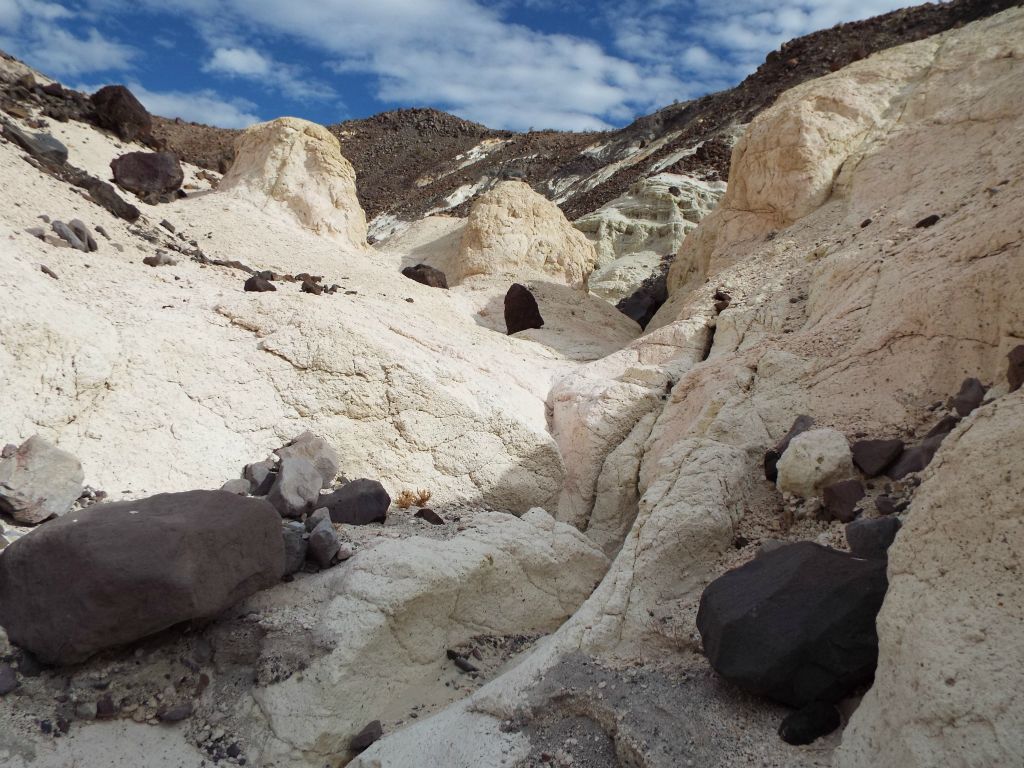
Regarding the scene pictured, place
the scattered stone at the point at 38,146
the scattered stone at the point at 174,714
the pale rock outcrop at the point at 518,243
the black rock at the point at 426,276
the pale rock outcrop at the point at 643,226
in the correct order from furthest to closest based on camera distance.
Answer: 1. the pale rock outcrop at the point at 643,226
2. the pale rock outcrop at the point at 518,243
3. the black rock at the point at 426,276
4. the scattered stone at the point at 38,146
5. the scattered stone at the point at 174,714

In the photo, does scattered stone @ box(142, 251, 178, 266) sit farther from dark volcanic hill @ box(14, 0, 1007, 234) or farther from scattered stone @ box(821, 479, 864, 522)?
dark volcanic hill @ box(14, 0, 1007, 234)

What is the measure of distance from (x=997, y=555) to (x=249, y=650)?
306 cm

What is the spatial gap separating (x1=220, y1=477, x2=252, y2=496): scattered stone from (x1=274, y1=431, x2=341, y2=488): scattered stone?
379 millimetres

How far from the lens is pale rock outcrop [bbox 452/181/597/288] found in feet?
39.9

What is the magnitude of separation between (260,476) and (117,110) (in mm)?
9823

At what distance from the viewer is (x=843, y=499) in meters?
3.05

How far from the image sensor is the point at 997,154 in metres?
5.80

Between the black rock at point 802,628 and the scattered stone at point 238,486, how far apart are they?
129 inches

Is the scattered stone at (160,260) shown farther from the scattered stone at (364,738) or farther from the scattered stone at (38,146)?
the scattered stone at (364,738)

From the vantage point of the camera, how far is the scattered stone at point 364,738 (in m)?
3.04

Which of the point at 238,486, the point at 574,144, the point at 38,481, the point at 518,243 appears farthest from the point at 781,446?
the point at 574,144

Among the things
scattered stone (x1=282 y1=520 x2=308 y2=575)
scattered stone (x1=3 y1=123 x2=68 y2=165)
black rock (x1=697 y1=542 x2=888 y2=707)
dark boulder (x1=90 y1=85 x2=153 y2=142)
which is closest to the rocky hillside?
dark boulder (x1=90 y1=85 x2=153 y2=142)

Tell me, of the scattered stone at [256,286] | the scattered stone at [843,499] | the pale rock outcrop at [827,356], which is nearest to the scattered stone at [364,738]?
the pale rock outcrop at [827,356]

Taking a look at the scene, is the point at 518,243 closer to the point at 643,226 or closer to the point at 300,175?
the point at 300,175
